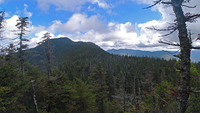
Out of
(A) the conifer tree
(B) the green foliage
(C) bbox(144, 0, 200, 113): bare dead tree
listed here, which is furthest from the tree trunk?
(A) the conifer tree

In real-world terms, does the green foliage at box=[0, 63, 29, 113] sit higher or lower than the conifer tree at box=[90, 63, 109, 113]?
higher

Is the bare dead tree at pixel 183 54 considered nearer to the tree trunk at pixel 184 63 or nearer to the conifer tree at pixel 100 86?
the tree trunk at pixel 184 63

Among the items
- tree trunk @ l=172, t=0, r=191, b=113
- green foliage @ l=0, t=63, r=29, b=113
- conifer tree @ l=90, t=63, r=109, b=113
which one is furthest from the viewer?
conifer tree @ l=90, t=63, r=109, b=113

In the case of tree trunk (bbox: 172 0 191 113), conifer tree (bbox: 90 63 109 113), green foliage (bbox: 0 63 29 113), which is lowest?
conifer tree (bbox: 90 63 109 113)

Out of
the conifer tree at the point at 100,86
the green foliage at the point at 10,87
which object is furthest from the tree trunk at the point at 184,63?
the conifer tree at the point at 100,86

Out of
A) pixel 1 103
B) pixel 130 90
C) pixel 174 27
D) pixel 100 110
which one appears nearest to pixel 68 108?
pixel 1 103

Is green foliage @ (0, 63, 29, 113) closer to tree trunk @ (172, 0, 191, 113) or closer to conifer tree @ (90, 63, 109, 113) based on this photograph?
tree trunk @ (172, 0, 191, 113)

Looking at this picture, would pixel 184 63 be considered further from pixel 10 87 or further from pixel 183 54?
pixel 10 87

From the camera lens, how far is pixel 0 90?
7758 millimetres

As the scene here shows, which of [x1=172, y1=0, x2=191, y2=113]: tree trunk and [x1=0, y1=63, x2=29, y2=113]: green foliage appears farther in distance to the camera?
[x1=0, y1=63, x2=29, y2=113]: green foliage

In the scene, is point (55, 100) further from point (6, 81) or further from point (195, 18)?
point (195, 18)

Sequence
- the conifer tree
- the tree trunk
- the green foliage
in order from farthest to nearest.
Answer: the conifer tree, the green foliage, the tree trunk

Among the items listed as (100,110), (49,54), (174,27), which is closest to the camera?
(174,27)

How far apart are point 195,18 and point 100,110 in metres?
23.3
